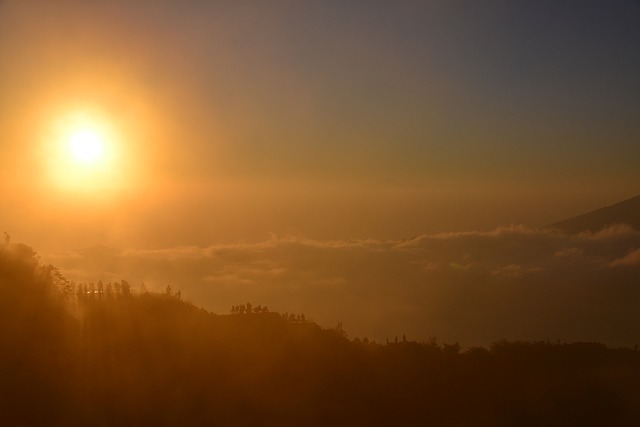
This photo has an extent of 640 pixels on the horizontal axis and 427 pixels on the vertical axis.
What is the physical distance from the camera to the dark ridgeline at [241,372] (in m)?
10.2

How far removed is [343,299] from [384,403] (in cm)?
7083

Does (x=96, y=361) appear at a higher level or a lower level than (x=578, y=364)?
higher

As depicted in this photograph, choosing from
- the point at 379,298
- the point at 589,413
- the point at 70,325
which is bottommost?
the point at 589,413

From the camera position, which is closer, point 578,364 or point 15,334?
point 15,334

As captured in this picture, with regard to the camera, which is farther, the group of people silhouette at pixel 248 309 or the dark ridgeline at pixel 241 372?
the group of people silhouette at pixel 248 309

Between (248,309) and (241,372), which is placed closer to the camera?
(241,372)

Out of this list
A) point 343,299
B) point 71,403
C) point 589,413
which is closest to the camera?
point 71,403

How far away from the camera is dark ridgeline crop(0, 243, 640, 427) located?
33.5ft

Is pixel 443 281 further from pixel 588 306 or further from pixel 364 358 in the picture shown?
pixel 364 358

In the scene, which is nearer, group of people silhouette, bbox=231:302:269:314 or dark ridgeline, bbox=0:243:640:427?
dark ridgeline, bbox=0:243:640:427

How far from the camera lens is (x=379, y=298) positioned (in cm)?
8725

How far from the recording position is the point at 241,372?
12.0 meters

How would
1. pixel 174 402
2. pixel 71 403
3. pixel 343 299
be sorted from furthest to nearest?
pixel 343 299 < pixel 174 402 < pixel 71 403

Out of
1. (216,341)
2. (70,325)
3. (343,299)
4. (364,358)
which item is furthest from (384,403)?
(343,299)
